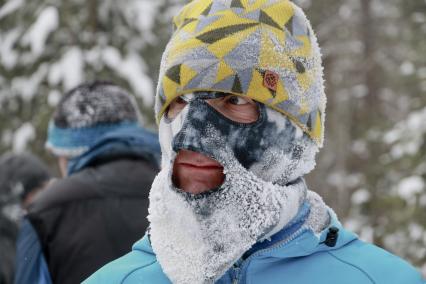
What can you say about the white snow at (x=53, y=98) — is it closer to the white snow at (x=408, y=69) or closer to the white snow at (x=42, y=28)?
the white snow at (x=42, y=28)

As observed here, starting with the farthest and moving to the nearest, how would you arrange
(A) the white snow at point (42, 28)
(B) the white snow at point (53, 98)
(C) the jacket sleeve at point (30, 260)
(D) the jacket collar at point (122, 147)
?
1. (B) the white snow at point (53, 98)
2. (A) the white snow at point (42, 28)
3. (D) the jacket collar at point (122, 147)
4. (C) the jacket sleeve at point (30, 260)

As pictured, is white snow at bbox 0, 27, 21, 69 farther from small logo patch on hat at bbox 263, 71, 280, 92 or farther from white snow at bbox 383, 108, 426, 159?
small logo patch on hat at bbox 263, 71, 280, 92

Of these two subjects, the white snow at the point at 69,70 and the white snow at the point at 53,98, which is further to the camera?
the white snow at the point at 53,98

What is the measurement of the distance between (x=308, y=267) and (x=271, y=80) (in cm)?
63

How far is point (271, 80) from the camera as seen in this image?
2357 millimetres

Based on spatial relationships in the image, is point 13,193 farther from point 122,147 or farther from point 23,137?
point 23,137

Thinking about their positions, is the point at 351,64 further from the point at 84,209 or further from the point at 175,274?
the point at 175,274

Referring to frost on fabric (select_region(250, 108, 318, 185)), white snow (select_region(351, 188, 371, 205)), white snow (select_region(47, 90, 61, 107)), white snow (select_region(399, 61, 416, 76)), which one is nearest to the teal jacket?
frost on fabric (select_region(250, 108, 318, 185))

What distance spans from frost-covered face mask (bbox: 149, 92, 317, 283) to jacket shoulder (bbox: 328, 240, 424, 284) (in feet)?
0.72

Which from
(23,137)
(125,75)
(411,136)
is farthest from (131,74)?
(411,136)

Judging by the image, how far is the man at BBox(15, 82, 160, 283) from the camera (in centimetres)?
368

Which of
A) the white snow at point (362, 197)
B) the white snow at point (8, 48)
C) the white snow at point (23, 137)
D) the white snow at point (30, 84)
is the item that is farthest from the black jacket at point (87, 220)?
the white snow at point (362, 197)

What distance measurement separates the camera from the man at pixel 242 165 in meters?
2.21

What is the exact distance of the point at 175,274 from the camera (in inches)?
86.6
